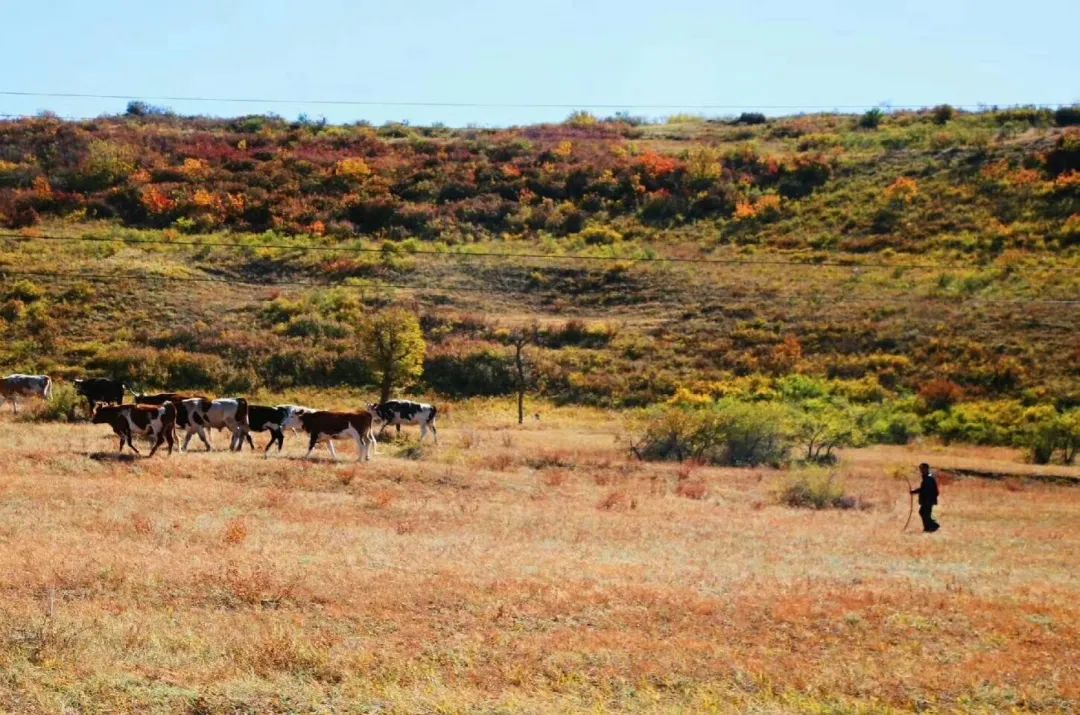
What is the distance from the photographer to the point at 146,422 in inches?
1037

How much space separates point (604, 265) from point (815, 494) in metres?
38.6

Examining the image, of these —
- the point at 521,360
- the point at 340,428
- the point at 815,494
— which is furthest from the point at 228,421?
the point at 521,360

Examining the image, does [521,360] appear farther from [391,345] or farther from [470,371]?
[391,345]

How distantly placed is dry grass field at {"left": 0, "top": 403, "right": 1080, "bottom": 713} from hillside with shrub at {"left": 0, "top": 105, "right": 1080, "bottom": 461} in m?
13.7

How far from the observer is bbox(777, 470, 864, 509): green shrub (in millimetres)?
27594

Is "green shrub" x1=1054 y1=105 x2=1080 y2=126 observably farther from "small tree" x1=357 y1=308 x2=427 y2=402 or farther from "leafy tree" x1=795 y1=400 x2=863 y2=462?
"small tree" x1=357 y1=308 x2=427 y2=402

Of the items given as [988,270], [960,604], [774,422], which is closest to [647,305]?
[988,270]

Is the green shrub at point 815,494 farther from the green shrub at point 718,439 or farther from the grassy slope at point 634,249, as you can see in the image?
the grassy slope at point 634,249

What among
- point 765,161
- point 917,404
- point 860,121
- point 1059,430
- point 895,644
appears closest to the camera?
point 895,644

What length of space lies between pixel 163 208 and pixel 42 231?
26.4ft

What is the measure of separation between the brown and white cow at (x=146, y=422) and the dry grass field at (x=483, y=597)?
729 mm

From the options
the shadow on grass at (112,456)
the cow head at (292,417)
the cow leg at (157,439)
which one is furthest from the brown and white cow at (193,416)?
the shadow on grass at (112,456)

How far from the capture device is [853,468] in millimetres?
35031

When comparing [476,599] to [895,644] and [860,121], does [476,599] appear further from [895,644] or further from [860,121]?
[860,121]
